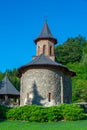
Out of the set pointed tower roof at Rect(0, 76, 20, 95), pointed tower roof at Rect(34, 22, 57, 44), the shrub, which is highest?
pointed tower roof at Rect(34, 22, 57, 44)

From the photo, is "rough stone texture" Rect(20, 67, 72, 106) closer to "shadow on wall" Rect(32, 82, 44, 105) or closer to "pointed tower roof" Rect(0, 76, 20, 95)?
"shadow on wall" Rect(32, 82, 44, 105)

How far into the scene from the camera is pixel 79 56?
245 feet

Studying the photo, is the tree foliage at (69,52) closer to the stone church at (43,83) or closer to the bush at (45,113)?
the stone church at (43,83)

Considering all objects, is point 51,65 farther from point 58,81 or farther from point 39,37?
point 39,37

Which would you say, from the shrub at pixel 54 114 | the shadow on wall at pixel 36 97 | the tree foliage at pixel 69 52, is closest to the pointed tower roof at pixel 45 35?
the shadow on wall at pixel 36 97

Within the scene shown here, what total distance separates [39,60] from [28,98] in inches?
154

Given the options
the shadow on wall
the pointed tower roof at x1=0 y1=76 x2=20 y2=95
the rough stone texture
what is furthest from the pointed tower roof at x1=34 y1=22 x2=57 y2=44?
the shadow on wall

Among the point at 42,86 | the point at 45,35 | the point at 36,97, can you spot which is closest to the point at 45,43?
the point at 45,35

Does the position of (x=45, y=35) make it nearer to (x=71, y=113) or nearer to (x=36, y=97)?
(x=36, y=97)

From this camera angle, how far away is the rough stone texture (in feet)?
90.5

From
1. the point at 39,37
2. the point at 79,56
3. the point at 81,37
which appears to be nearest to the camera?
the point at 39,37

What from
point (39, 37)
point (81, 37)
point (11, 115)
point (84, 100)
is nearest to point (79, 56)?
point (81, 37)

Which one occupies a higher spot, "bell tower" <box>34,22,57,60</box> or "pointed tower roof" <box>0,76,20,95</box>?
"bell tower" <box>34,22,57,60</box>

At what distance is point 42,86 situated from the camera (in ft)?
91.0
